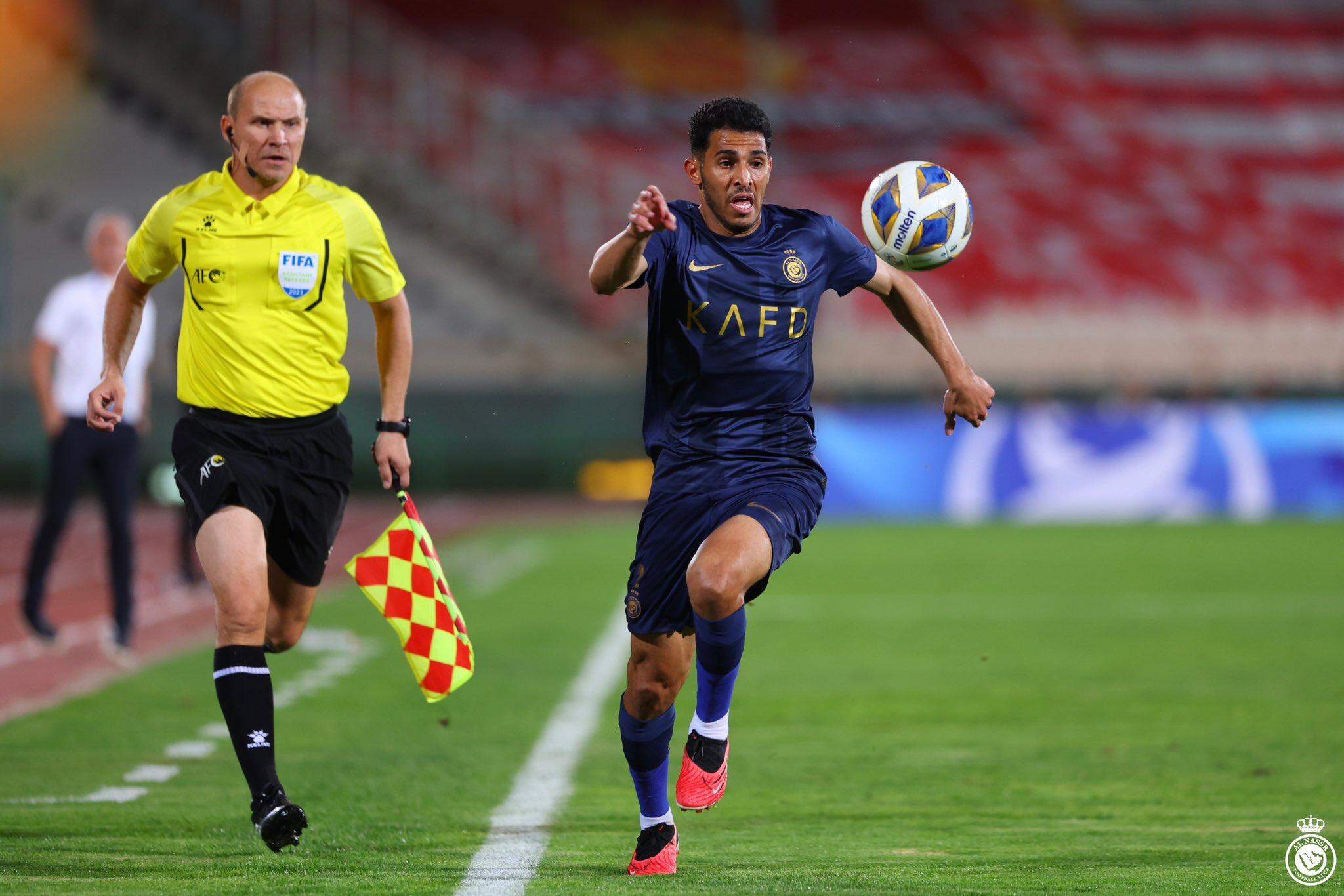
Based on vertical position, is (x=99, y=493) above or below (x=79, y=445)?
below

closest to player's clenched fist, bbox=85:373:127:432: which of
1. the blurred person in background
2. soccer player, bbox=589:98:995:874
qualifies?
soccer player, bbox=589:98:995:874

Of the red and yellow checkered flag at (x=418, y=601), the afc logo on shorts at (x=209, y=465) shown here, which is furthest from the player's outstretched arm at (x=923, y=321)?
the afc logo on shorts at (x=209, y=465)

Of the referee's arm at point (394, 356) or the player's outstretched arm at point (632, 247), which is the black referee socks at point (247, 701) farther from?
the player's outstretched arm at point (632, 247)

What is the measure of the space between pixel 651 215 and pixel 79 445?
619 centimetres

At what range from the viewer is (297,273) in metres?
5.37

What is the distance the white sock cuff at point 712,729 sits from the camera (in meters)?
5.04

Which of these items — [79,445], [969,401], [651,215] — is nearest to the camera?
[651,215]

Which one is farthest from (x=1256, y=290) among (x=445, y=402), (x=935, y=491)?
(x=445, y=402)

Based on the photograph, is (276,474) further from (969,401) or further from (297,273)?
(969,401)

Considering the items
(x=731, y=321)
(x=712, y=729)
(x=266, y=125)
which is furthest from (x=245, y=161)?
(x=712, y=729)

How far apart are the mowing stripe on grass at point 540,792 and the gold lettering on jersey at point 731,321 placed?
5.10 feet

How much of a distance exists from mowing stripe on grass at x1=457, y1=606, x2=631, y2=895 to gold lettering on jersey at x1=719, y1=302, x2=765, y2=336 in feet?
5.10

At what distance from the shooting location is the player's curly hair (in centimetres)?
504

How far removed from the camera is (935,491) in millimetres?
23547
